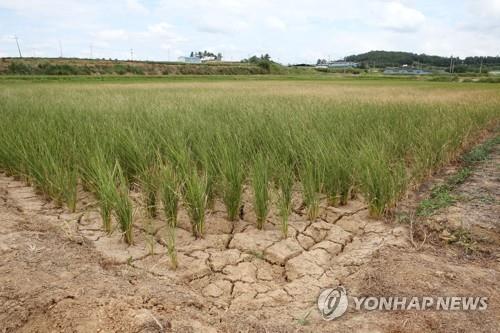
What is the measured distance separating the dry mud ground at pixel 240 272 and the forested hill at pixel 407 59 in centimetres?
10124

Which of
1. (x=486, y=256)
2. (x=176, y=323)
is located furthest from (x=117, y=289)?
(x=486, y=256)

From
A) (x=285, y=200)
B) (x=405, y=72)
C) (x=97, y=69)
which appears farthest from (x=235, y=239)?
(x=405, y=72)

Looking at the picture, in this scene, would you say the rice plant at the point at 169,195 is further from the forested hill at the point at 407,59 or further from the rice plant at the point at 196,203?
the forested hill at the point at 407,59

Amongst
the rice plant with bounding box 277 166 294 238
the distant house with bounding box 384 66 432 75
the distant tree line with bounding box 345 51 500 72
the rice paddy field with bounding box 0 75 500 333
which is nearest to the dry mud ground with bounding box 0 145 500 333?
the rice paddy field with bounding box 0 75 500 333

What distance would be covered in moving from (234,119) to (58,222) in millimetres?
3068

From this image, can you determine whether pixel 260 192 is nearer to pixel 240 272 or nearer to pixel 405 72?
pixel 240 272

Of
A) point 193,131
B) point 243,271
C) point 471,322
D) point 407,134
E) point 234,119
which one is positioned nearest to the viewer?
point 471,322

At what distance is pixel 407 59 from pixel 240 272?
11933 cm

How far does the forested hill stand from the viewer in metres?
90.0

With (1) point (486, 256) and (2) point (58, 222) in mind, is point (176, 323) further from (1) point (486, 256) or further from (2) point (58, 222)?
(1) point (486, 256)

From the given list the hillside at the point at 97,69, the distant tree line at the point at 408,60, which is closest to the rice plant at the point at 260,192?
the hillside at the point at 97,69

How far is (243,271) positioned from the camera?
2.17m

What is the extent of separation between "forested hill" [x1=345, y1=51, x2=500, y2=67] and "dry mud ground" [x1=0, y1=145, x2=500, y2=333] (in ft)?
332

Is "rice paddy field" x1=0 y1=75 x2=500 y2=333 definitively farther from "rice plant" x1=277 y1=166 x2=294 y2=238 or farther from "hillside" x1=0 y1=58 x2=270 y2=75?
"hillside" x1=0 y1=58 x2=270 y2=75
